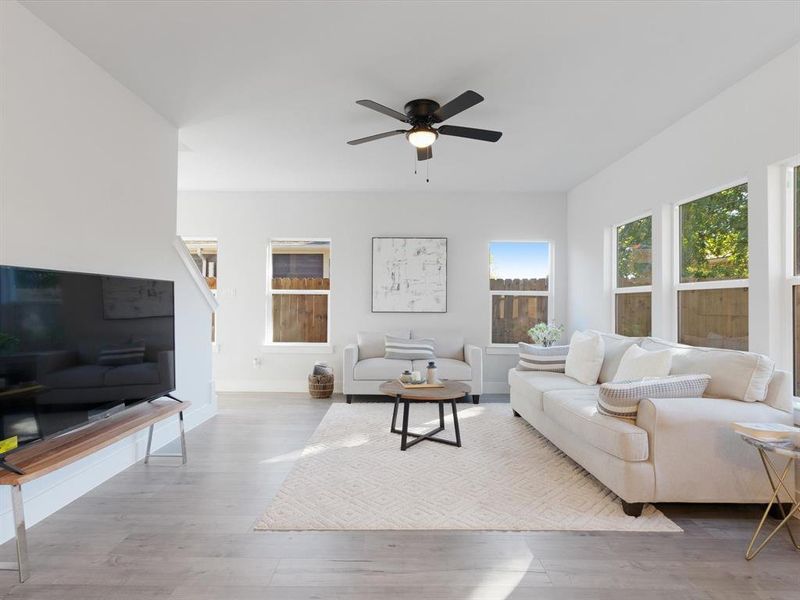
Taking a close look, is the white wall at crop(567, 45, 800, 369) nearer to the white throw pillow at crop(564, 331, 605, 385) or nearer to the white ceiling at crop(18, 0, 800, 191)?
the white ceiling at crop(18, 0, 800, 191)

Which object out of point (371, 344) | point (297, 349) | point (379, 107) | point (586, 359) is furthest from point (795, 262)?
point (297, 349)

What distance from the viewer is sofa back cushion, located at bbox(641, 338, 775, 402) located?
2465 mm

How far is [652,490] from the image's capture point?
2.36 metres

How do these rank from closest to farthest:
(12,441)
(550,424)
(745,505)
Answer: (12,441), (745,505), (550,424)

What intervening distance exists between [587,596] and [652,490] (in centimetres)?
89

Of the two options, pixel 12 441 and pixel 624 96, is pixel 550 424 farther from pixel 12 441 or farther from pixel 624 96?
pixel 12 441

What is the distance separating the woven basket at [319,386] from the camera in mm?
5332

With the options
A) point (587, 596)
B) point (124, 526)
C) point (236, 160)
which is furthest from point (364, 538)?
point (236, 160)

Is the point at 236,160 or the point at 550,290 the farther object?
the point at 550,290

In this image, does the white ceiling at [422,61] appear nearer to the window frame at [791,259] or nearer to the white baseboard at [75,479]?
the window frame at [791,259]

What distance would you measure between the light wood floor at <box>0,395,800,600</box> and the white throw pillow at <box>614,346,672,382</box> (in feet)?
2.78

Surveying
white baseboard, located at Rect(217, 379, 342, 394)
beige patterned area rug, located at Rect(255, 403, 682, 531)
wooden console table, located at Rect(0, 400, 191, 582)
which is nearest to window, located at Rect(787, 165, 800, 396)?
beige patterned area rug, located at Rect(255, 403, 682, 531)

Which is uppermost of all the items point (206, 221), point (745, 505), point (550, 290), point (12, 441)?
point (206, 221)

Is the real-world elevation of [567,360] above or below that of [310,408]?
above
